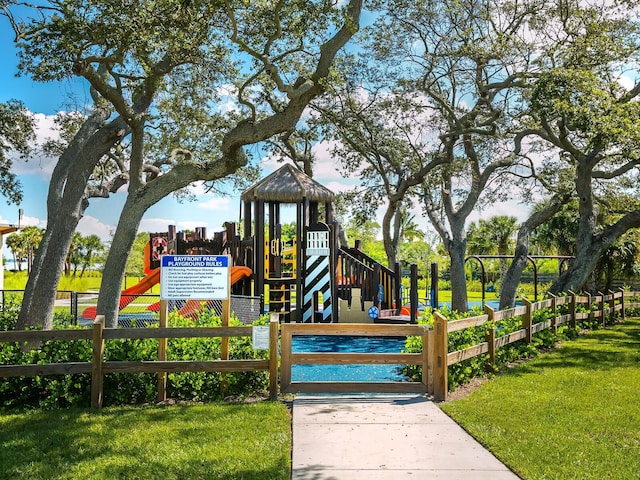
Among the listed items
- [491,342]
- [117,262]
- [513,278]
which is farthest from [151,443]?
[513,278]

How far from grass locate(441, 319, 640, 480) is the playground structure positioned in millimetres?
5867

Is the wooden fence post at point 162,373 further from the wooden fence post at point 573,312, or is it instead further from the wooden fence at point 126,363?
the wooden fence post at point 573,312

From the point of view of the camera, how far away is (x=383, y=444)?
19.5 ft

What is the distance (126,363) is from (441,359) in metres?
3.87

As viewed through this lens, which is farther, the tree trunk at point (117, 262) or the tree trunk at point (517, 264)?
the tree trunk at point (517, 264)

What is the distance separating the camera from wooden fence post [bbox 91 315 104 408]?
7.47m

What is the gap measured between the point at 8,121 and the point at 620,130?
14.3m

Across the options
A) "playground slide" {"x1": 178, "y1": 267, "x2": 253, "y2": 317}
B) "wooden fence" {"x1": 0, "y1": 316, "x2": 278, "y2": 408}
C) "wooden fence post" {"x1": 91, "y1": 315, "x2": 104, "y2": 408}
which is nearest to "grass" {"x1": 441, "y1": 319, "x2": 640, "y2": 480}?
"wooden fence" {"x1": 0, "y1": 316, "x2": 278, "y2": 408}

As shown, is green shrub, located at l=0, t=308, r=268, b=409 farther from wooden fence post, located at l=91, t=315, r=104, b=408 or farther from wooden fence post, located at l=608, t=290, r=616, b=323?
wooden fence post, located at l=608, t=290, r=616, b=323

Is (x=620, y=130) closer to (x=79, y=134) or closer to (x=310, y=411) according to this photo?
(x=310, y=411)

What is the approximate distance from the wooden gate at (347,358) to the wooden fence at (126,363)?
0.16m

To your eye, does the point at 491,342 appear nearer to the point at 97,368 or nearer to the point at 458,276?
the point at 97,368

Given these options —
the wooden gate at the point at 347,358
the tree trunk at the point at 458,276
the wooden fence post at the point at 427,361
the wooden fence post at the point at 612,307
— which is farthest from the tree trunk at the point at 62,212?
the wooden fence post at the point at 612,307

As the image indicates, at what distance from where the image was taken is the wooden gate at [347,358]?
781cm
